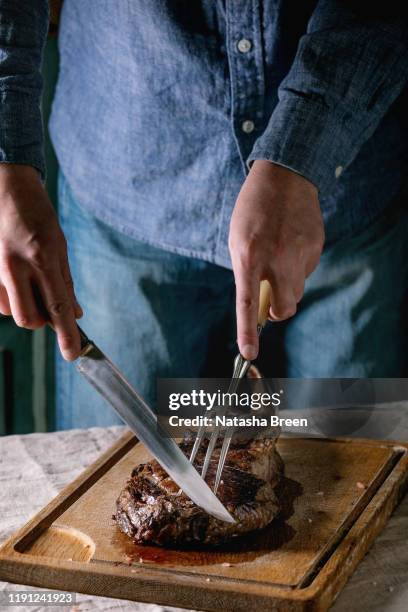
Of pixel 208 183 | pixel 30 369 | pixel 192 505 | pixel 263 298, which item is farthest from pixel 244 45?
pixel 30 369

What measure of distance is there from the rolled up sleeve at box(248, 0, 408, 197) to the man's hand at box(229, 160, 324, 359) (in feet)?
0.13

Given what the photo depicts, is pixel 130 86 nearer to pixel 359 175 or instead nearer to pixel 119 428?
pixel 359 175

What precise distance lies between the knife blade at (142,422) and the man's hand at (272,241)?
0.15 meters

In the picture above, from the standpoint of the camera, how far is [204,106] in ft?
4.87

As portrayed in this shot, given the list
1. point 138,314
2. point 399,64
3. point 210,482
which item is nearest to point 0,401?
point 138,314

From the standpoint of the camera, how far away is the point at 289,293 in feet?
3.74

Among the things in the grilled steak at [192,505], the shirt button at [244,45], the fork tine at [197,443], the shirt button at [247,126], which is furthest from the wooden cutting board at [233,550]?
the shirt button at [244,45]

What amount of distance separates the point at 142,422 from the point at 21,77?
55cm

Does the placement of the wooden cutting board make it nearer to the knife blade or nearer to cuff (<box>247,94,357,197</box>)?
the knife blade

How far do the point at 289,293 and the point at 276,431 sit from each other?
0.75 ft

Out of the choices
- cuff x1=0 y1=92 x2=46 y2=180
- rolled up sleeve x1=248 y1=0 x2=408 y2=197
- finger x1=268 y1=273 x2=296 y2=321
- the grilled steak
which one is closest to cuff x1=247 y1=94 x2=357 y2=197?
rolled up sleeve x1=248 y1=0 x2=408 y2=197

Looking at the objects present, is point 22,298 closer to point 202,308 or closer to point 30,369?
point 202,308

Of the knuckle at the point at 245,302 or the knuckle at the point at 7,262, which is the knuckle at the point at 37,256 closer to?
the knuckle at the point at 7,262

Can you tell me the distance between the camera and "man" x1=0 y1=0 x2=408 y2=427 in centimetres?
114
